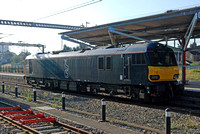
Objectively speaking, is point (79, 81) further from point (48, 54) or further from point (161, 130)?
point (161, 130)

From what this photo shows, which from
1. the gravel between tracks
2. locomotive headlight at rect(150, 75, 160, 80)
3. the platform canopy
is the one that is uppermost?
the platform canopy

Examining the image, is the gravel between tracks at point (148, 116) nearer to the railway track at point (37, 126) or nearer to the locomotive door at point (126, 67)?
the locomotive door at point (126, 67)

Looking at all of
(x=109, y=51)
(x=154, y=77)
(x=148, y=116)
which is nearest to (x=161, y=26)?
(x=109, y=51)

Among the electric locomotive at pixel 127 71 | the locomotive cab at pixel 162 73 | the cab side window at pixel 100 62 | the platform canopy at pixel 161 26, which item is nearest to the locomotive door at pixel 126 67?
the electric locomotive at pixel 127 71

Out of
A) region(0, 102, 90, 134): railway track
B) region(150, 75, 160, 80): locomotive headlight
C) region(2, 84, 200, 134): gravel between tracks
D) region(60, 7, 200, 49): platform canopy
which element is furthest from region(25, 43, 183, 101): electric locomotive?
region(0, 102, 90, 134): railway track

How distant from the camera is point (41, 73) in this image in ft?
79.3

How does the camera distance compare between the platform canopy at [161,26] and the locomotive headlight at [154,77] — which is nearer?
the locomotive headlight at [154,77]

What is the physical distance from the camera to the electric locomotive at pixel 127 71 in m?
13.7

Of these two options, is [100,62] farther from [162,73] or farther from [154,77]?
[162,73]

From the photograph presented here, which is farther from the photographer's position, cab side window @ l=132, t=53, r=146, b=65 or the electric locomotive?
cab side window @ l=132, t=53, r=146, b=65

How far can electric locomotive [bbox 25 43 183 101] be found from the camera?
13.7 m

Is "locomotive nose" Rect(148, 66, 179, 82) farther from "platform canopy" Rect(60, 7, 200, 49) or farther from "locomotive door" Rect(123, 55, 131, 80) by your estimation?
"platform canopy" Rect(60, 7, 200, 49)

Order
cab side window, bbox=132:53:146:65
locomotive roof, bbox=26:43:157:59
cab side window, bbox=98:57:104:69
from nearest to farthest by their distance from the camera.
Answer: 1. cab side window, bbox=132:53:146:65
2. locomotive roof, bbox=26:43:157:59
3. cab side window, bbox=98:57:104:69

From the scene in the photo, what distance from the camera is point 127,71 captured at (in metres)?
14.8
